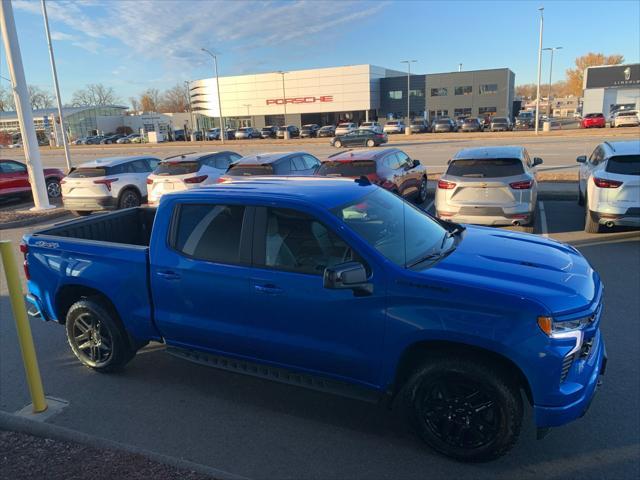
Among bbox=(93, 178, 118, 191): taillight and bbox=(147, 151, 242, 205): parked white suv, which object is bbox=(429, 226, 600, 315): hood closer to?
bbox=(147, 151, 242, 205): parked white suv

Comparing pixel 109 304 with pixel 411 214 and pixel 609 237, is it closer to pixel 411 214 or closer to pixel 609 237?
pixel 411 214

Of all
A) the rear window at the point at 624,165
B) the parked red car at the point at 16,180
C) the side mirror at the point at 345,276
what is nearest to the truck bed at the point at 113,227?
the side mirror at the point at 345,276

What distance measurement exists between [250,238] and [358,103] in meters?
78.1

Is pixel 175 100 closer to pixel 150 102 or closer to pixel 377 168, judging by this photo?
pixel 150 102

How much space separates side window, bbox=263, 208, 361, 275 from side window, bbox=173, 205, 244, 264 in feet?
0.97

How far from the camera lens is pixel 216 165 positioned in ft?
41.9

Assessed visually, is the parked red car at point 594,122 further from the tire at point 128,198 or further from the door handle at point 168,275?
the door handle at point 168,275

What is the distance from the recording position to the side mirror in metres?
3.04

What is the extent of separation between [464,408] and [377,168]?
25.6 ft

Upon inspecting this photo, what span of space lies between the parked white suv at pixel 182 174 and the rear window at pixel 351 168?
3.11 meters

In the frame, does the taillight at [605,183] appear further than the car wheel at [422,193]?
No

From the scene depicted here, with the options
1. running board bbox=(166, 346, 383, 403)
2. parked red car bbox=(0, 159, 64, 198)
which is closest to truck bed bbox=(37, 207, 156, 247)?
running board bbox=(166, 346, 383, 403)

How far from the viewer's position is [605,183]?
8.34m

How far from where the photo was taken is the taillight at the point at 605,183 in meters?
8.22
